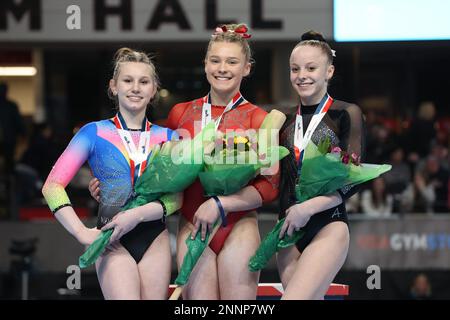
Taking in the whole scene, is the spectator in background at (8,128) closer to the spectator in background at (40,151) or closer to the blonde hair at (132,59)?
the spectator in background at (40,151)

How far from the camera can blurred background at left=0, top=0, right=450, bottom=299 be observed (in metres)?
8.41

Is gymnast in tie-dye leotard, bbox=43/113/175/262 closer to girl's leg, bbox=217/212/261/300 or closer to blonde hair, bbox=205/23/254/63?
girl's leg, bbox=217/212/261/300

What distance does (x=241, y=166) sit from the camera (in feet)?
12.5

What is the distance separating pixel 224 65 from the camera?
13.0 feet

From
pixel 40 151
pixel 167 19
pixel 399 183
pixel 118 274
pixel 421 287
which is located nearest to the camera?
pixel 118 274

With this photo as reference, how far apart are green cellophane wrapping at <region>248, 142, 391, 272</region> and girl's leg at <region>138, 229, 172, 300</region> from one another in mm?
384

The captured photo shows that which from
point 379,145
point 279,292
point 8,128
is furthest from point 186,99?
point 279,292

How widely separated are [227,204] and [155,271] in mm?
438

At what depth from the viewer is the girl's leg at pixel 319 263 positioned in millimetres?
3758

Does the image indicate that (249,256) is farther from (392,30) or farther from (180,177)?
(392,30)

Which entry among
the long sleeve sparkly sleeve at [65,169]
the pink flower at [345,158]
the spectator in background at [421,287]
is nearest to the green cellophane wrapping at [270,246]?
the pink flower at [345,158]

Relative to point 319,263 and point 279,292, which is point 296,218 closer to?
point 319,263
